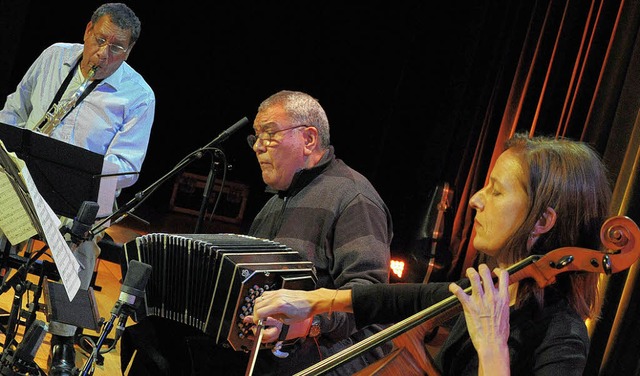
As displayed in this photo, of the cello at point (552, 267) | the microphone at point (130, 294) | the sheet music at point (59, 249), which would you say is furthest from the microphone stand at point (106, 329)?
the cello at point (552, 267)

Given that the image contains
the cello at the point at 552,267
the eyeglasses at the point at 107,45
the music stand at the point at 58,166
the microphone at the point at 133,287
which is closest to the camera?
the cello at the point at 552,267

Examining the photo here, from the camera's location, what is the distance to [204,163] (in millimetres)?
9414

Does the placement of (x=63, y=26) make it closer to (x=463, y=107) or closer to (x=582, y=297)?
(x=463, y=107)

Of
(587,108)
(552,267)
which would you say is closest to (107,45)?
(587,108)

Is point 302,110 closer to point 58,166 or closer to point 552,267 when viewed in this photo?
point 58,166

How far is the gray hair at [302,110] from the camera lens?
3242 mm

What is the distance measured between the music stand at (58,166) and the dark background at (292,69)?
4093 mm

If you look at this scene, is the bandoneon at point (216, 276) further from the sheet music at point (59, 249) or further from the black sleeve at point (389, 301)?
the sheet music at point (59, 249)

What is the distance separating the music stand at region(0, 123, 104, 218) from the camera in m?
3.51

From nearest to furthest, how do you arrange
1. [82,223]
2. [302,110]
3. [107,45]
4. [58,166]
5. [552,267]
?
[552,267] → [82,223] → [302,110] → [58,166] → [107,45]

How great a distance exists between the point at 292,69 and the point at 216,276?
6.35 metres

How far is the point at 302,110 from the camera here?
3260 mm

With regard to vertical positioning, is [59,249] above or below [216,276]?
above

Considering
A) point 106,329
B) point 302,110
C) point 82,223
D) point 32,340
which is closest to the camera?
point 106,329
